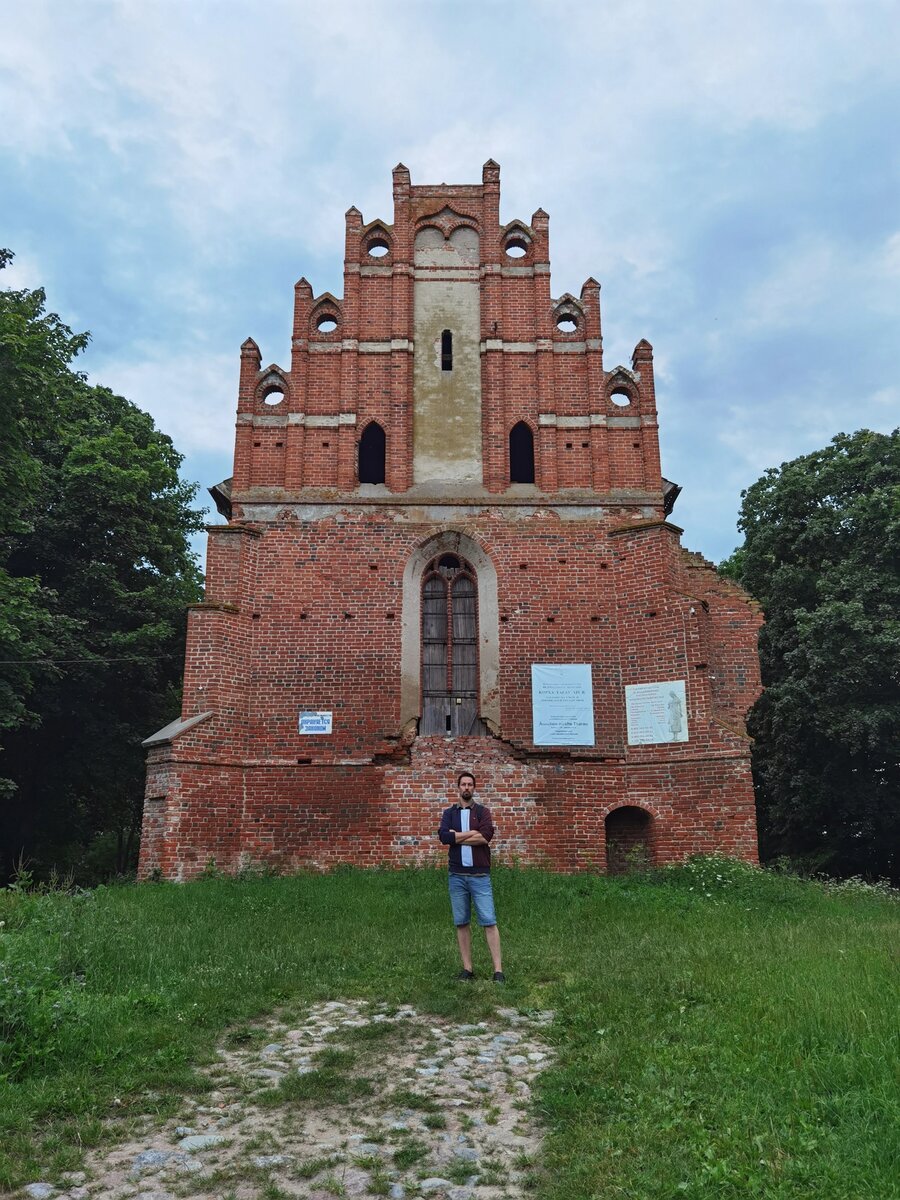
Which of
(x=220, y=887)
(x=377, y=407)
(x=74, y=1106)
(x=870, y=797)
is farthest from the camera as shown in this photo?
(x=870, y=797)

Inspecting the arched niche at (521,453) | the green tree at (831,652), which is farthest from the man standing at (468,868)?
the green tree at (831,652)

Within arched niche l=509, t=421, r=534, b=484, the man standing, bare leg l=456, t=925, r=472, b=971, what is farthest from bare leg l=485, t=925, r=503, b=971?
arched niche l=509, t=421, r=534, b=484

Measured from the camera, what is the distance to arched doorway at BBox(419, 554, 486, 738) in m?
14.5

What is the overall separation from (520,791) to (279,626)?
468cm

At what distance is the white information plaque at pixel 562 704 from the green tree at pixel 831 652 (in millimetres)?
6445

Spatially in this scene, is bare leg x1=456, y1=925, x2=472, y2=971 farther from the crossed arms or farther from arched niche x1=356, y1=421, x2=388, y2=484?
arched niche x1=356, y1=421, x2=388, y2=484

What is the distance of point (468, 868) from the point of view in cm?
727

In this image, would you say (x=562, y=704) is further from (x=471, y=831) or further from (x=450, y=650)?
(x=471, y=831)

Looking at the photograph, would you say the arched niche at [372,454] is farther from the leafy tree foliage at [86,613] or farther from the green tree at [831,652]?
the green tree at [831,652]

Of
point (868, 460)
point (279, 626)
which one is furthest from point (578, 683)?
point (868, 460)

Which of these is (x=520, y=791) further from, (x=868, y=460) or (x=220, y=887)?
(x=868, y=460)

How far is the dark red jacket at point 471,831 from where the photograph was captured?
7273mm

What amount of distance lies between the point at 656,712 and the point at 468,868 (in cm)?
730

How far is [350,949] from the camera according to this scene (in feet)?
25.9
